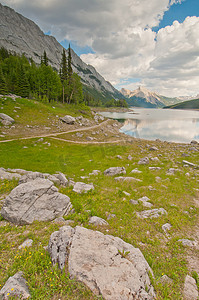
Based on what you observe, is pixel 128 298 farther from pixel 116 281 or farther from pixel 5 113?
pixel 5 113

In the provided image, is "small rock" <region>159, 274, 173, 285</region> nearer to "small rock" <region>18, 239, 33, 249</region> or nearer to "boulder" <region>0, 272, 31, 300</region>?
"boulder" <region>0, 272, 31, 300</region>

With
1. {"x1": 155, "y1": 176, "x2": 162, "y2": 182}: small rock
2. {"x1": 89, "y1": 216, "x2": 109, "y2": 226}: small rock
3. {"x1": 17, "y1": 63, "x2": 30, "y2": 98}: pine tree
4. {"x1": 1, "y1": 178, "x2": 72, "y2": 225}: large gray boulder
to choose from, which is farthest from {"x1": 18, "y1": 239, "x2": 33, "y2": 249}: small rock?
{"x1": 17, "y1": 63, "x2": 30, "y2": 98}: pine tree

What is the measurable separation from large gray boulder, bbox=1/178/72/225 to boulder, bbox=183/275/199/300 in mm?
6931

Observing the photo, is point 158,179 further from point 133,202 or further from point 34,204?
point 34,204

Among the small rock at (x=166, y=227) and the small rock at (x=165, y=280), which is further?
the small rock at (x=166, y=227)

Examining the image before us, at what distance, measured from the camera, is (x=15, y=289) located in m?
3.88

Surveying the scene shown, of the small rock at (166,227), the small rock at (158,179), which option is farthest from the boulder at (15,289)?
the small rock at (158,179)

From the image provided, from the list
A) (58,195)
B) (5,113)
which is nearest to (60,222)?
(58,195)

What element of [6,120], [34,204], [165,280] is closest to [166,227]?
[165,280]

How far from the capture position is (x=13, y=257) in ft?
17.5

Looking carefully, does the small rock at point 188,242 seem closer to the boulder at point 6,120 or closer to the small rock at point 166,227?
the small rock at point 166,227

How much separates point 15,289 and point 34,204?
4715mm

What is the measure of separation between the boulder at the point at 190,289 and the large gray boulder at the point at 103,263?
146cm

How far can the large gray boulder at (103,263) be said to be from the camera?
407 cm
